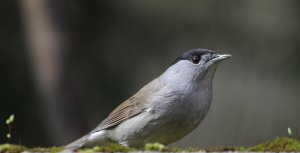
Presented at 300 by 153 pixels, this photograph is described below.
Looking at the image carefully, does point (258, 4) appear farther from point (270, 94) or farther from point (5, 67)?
point (5, 67)

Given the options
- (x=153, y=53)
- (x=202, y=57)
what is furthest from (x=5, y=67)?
(x=202, y=57)

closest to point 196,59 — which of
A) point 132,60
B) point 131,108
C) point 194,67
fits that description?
point 194,67

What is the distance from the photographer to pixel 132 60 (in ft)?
37.4

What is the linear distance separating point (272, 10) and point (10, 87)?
3.65 meters

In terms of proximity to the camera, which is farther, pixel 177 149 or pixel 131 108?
pixel 131 108

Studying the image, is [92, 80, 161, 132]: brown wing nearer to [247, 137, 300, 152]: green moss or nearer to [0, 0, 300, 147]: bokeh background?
[247, 137, 300, 152]: green moss

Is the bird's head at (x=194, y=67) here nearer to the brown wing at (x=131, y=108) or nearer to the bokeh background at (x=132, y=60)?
the brown wing at (x=131, y=108)

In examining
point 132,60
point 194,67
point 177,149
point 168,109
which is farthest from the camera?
point 132,60

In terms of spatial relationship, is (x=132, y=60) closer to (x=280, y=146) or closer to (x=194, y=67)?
(x=194, y=67)

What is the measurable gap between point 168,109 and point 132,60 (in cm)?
512

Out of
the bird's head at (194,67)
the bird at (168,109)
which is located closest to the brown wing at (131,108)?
the bird at (168,109)

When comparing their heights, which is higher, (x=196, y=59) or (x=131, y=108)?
(x=196, y=59)

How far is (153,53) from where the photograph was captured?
38.1ft

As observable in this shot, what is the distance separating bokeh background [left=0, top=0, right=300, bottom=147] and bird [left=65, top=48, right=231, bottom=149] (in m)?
2.69
